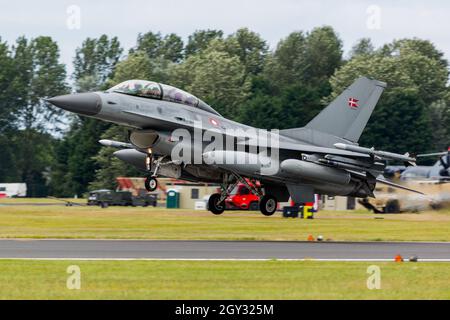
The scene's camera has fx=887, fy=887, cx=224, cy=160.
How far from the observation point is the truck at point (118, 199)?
185 ft

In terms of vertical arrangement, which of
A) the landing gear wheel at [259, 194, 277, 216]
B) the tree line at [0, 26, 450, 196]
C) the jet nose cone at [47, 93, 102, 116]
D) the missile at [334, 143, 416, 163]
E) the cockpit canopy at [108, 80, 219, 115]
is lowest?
the landing gear wheel at [259, 194, 277, 216]

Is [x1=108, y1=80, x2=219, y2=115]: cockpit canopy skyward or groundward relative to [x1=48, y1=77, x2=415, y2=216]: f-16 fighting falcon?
skyward

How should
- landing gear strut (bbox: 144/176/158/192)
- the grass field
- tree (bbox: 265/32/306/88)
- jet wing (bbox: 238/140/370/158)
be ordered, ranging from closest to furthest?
landing gear strut (bbox: 144/176/158/192) → the grass field → jet wing (bbox: 238/140/370/158) → tree (bbox: 265/32/306/88)

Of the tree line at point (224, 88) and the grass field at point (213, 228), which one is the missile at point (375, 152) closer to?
the grass field at point (213, 228)

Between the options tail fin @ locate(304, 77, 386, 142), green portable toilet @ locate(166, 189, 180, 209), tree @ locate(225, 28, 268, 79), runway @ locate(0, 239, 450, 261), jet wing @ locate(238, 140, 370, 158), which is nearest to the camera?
runway @ locate(0, 239, 450, 261)

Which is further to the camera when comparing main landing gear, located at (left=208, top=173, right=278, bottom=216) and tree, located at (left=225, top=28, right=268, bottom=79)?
tree, located at (left=225, top=28, right=268, bottom=79)

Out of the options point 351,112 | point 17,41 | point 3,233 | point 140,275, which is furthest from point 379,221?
point 17,41

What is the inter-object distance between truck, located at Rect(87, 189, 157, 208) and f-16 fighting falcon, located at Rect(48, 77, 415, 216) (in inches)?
996

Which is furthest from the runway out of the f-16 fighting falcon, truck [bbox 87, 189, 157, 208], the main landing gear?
truck [bbox 87, 189, 157, 208]

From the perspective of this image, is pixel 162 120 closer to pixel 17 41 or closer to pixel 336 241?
pixel 336 241

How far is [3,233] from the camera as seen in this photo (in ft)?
91.8

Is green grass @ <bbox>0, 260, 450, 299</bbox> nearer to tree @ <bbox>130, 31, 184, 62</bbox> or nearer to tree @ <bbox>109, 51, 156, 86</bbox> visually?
tree @ <bbox>109, 51, 156, 86</bbox>

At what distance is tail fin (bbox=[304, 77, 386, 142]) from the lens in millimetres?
30781
